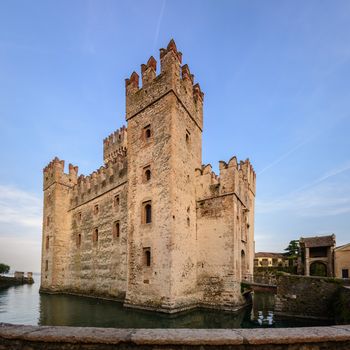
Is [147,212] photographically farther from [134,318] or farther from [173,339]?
[173,339]

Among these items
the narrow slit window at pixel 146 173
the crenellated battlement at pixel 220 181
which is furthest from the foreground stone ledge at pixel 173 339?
the narrow slit window at pixel 146 173

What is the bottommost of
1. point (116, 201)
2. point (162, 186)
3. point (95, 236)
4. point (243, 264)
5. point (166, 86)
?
point (243, 264)

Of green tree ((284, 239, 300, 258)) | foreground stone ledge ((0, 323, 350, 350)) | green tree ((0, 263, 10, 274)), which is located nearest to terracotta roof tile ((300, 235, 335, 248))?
green tree ((284, 239, 300, 258))

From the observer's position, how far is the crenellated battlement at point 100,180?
66.4ft

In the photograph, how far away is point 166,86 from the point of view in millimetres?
16406

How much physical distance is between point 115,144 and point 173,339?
29797mm

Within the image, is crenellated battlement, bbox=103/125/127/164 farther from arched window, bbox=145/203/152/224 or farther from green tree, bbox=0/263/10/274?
green tree, bbox=0/263/10/274

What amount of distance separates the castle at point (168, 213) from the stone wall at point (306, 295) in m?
2.61

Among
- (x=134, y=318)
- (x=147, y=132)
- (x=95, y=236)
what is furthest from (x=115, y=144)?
(x=134, y=318)

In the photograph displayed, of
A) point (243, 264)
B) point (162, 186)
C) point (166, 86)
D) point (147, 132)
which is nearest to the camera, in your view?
point (162, 186)

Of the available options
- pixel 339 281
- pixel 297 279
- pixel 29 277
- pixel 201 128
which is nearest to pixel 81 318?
pixel 297 279

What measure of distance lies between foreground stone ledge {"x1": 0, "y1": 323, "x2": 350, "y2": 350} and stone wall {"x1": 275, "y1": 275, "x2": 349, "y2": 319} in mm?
10806

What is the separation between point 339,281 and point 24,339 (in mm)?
13440

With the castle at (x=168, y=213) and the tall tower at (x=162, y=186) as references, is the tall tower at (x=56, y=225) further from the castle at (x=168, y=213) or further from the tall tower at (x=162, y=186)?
the tall tower at (x=162, y=186)
